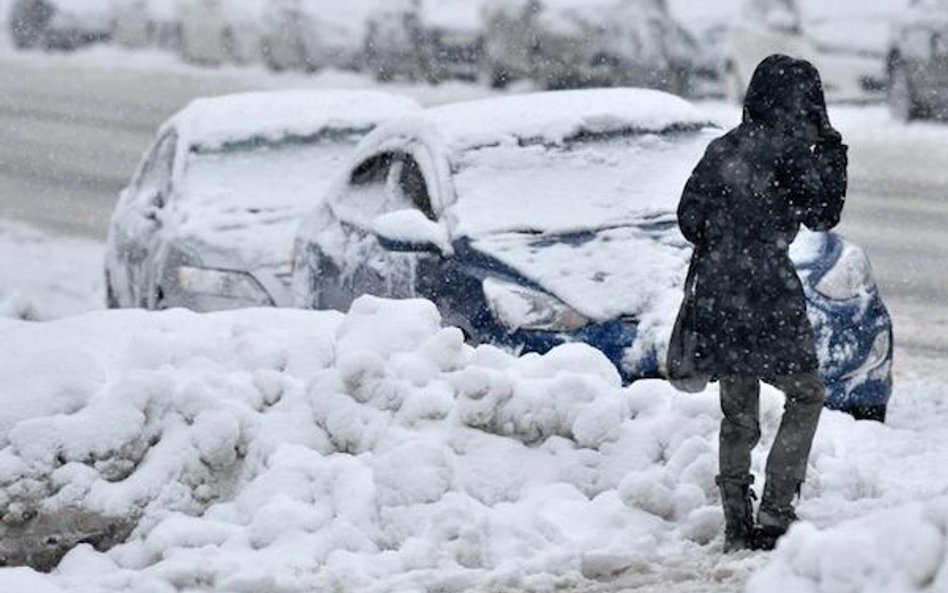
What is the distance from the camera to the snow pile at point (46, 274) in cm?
1472

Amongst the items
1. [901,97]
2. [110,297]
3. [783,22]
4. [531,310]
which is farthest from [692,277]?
Answer: [783,22]

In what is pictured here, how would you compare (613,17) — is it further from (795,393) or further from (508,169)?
(795,393)

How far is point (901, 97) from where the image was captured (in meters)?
25.2

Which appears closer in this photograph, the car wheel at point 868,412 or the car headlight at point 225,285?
the car wheel at point 868,412

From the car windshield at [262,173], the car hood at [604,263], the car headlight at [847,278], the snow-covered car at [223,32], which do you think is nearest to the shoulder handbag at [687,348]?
the car hood at [604,263]

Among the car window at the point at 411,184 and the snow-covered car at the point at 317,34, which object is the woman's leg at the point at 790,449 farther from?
the snow-covered car at the point at 317,34

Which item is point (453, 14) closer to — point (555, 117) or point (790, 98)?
point (555, 117)

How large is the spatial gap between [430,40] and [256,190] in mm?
20234

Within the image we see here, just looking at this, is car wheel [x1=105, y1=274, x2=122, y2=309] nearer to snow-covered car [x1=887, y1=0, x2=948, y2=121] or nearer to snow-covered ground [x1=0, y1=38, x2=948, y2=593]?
snow-covered ground [x1=0, y1=38, x2=948, y2=593]

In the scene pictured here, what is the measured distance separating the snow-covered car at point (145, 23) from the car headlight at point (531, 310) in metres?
31.3

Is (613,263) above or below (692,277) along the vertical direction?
below

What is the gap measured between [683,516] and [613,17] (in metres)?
22.0

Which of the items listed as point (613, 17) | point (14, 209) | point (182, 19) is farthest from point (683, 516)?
point (182, 19)

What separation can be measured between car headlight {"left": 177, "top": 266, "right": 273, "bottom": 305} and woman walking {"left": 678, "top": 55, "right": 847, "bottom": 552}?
4954 millimetres
